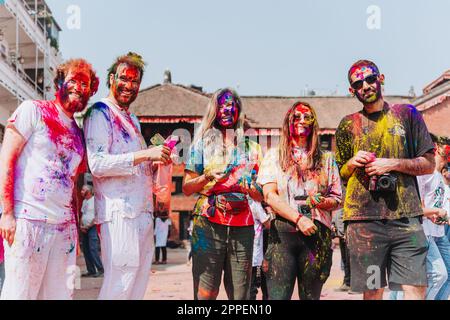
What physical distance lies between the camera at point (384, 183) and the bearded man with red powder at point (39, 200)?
83.1 inches

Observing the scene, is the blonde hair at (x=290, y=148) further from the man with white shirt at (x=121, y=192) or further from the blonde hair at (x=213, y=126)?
the man with white shirt at (x=121, y=192)

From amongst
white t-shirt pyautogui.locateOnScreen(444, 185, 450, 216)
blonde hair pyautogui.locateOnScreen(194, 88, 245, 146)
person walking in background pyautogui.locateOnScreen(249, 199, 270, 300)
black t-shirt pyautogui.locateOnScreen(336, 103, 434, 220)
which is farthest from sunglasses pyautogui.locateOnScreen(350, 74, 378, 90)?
person walking in background pyautogui.locateOnScreen(249, 199, 270, 300)

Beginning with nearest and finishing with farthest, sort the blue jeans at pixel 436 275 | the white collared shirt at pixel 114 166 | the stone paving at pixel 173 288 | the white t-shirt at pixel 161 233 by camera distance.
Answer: the white collared shirt at pixel 114 166 → the blue jeans at pixel 436 275 → the stone paving at pixel 173 288 → the white t-shirt at pixel 161 233

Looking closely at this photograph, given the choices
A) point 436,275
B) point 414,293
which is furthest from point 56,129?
point 436,275

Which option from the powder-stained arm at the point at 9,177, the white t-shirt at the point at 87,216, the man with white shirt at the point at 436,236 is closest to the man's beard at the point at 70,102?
the powder-stained arm at the point at 9,177

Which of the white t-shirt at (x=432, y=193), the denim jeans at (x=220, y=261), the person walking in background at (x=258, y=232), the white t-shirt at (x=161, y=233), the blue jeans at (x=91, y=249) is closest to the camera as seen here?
the denim jeans at (x=220, y=261)

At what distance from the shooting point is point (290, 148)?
4.32m

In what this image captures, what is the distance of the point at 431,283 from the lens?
5.68 m

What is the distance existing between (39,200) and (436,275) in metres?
4.00

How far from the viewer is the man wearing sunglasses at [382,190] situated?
→ 402cm

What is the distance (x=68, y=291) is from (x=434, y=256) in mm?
3784

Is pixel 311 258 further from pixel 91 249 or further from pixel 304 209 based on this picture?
pixel 91 249

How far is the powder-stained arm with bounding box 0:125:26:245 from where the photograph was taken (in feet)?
11.6

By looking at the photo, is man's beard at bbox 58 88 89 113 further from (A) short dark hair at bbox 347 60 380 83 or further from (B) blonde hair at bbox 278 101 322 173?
(A) short dark hair at bbox 347 60 380 83
